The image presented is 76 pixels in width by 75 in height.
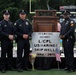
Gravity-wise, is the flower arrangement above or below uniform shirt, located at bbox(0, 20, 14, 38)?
below

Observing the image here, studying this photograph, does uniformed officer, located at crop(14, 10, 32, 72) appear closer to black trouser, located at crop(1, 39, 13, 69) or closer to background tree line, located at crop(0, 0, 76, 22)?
black trouser, located at crop(1, 39, 13, 69)

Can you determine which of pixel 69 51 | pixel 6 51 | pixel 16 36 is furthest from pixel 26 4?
pixel 69 51

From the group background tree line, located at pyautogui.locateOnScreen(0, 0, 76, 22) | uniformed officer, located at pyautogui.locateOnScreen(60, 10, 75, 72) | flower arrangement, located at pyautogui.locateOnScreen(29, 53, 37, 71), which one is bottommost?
background tree line, located at pyautogui.locateOnScreen(0, 0, 76, 22)

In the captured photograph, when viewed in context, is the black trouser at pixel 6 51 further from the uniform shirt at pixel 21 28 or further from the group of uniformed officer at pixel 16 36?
the uniform shirt at pixel 21 28

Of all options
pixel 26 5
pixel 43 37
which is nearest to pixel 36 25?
pixel 43 37

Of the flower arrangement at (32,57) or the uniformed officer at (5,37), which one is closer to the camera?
the uniformed officer at (5,37)

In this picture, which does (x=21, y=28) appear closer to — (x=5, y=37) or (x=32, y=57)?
(x=5, y=37)

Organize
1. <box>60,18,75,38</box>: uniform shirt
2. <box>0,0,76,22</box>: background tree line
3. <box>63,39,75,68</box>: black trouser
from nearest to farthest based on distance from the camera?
<box>60,18,75,38</box>: uniform shirt
<box>63,39,75,68</box>: black trouser
<box>0,0,76,22</box>: background tree line

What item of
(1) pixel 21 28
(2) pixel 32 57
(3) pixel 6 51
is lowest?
(2) pixel 32 57

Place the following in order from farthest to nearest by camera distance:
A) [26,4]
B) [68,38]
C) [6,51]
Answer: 1. [26,4]
2. [6,51]
3. [68,38]

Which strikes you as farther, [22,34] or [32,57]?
[32,57]

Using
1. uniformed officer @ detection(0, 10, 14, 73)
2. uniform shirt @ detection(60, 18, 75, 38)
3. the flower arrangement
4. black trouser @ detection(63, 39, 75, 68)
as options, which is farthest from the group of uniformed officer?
black trouser @ detection(63, 39, 75, 68)

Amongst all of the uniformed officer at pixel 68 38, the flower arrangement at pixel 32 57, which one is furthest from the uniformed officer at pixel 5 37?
the uniformed officer at pixel 68 38

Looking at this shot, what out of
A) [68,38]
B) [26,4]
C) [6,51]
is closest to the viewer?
[68,38]
